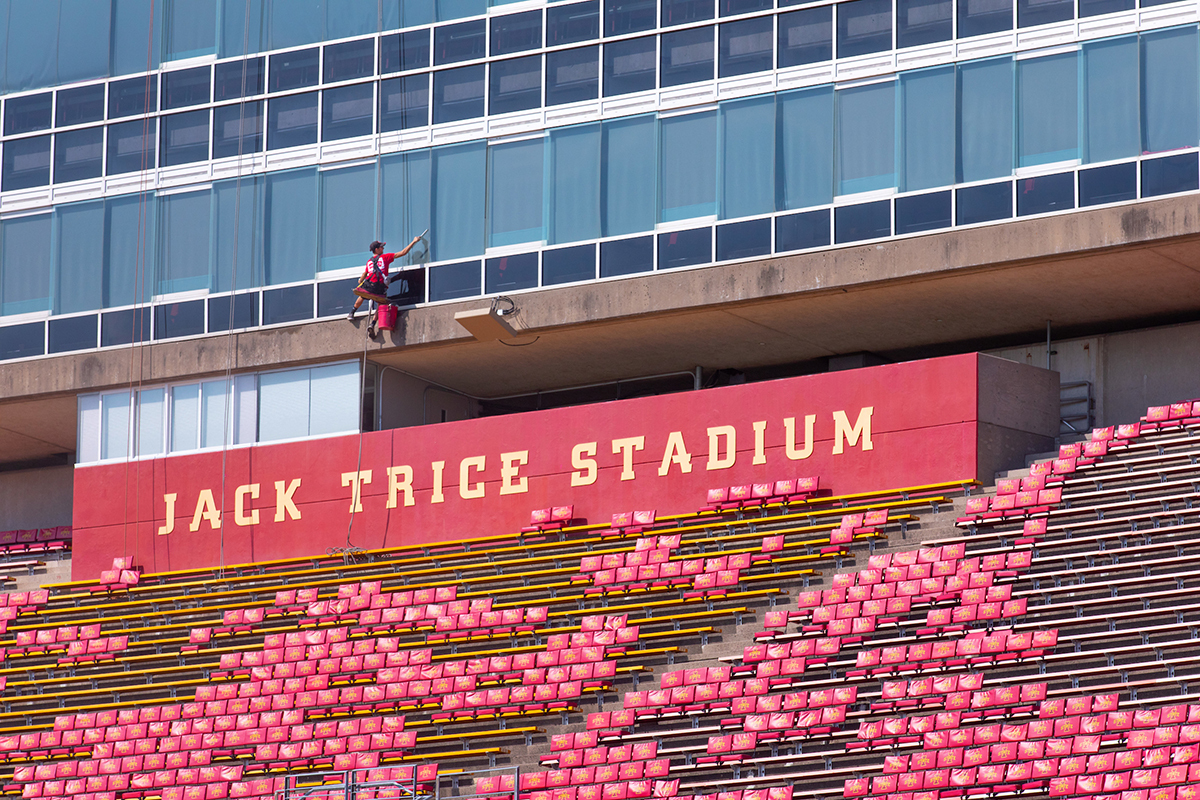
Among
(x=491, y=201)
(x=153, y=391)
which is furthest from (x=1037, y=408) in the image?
(x=153, y=391)

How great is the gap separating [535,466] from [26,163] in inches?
446

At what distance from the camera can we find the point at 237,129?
3362cm

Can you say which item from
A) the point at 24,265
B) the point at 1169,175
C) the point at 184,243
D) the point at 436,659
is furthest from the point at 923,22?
the point at 24,265

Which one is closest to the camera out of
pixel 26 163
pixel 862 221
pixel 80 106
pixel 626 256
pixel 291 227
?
pixel 862 221

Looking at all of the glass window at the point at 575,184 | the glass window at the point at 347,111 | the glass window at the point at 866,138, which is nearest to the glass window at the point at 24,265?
the glass window at the point at 347,111

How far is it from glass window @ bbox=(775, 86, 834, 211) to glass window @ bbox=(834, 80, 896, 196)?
19 cm

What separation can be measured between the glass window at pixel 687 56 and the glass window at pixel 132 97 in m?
9.29

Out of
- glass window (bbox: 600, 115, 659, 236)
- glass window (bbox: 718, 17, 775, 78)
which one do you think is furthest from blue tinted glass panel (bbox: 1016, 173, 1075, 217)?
glass window (bbox: 600, 115, 659, 236)

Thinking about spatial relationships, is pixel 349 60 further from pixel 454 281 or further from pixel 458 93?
pixel 454 281

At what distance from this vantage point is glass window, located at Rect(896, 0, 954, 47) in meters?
28.7

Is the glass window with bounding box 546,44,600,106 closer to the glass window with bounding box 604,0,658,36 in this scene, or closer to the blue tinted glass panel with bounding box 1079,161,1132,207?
the glass window with bounding box 604,0,658,36

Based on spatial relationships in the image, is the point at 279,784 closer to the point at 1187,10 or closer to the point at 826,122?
the point at 826,122

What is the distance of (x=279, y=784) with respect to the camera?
25125 mm

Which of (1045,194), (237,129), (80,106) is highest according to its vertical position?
(80,106)
